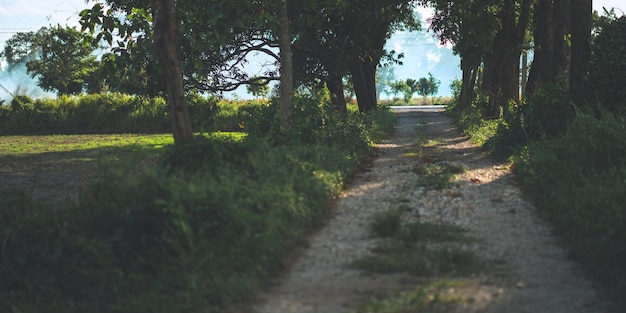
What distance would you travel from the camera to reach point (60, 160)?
2031cm

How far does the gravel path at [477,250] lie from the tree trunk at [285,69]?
351 centimetres

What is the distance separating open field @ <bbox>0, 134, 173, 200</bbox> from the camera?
14.6 m

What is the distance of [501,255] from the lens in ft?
21.3

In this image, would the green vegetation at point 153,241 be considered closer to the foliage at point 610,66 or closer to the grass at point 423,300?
the grass at point 423,300

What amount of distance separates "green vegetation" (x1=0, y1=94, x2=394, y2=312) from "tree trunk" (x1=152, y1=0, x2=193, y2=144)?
130cm

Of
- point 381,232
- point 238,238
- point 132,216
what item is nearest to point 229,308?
point 238,238

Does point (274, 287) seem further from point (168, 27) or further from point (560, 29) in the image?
point (560, 29)

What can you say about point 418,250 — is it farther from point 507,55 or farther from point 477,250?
point 507,55

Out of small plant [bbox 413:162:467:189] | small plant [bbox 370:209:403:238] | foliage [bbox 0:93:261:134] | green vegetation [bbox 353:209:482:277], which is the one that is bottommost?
green vegetation [bbox 353:209:482:277]

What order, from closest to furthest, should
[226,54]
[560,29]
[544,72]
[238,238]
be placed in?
[238,238] < [560,29] < [544,72] < [226,54]

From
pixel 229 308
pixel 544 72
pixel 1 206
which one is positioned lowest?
pixel 229 308

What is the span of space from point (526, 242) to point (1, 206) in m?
5.98

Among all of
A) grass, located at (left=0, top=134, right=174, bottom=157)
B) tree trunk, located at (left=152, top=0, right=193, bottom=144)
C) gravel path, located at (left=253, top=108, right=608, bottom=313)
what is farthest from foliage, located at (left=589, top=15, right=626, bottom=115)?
grass, located at (left=0, top=134, right=174, bottom=157)

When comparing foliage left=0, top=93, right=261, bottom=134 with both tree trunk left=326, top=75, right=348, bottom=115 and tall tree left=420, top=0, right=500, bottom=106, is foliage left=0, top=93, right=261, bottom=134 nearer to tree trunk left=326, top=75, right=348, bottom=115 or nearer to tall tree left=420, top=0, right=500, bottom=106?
tree trunk left=326, top=75, right=348, bottom=115
